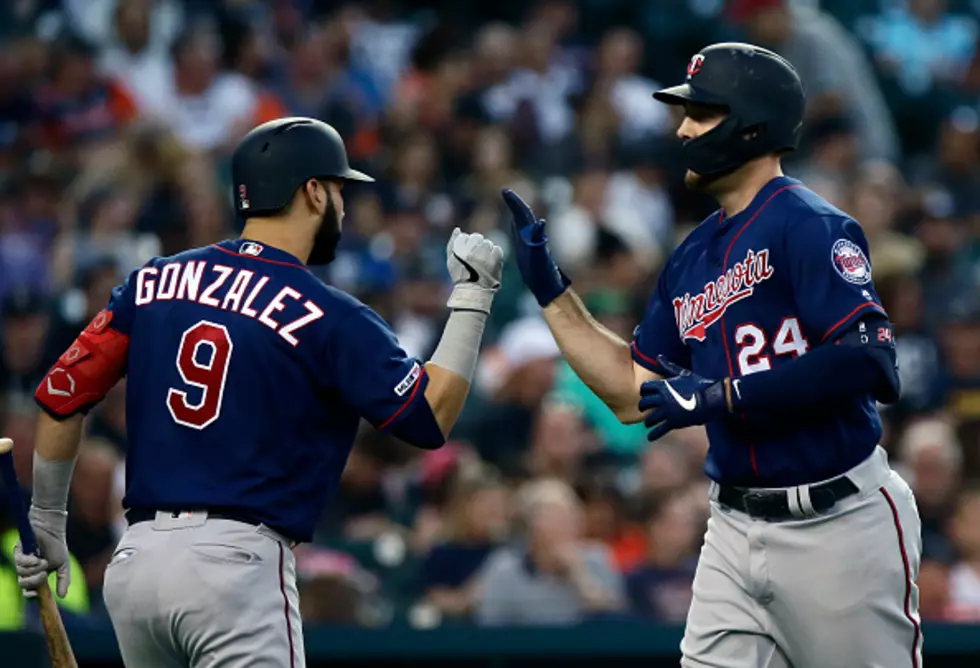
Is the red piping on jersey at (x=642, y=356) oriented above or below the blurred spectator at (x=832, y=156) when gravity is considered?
below

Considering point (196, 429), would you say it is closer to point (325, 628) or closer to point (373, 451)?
point (325, 628)

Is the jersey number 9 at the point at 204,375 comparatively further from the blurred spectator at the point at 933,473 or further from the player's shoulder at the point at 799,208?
the blurred spectator at the point at 933,473

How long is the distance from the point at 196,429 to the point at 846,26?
31.9ft

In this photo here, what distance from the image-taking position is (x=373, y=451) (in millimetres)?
8203

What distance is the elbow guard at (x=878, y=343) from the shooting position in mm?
4004

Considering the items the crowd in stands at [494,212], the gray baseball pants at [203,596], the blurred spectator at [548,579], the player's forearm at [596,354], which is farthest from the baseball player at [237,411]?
the blurred spectator at [548,579]

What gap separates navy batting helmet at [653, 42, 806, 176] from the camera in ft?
14.3

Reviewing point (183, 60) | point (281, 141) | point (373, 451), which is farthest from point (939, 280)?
point (281, 141)

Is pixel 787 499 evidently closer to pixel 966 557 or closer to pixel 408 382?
pixel 408 382

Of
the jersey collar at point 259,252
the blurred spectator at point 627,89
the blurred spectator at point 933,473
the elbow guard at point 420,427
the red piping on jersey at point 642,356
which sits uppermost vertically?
the blurred spectator at point 627,89

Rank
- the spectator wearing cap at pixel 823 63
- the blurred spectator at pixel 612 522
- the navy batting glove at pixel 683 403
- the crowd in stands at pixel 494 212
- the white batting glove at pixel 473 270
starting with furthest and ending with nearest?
the spectator wearing cap at pixel 823 63 → the blurred spectator at pixel 612 522 → the crowd in stands at pixel 494 212 → the white batting glove at pixel 473 270 → the navy batting glove at pixel 683 403

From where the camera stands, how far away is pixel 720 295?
A: 14.1ft

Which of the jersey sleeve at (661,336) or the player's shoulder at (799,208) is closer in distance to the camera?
the player's shoulder at (799,208)

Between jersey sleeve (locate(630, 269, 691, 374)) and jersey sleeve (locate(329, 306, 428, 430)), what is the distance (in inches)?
33.4
